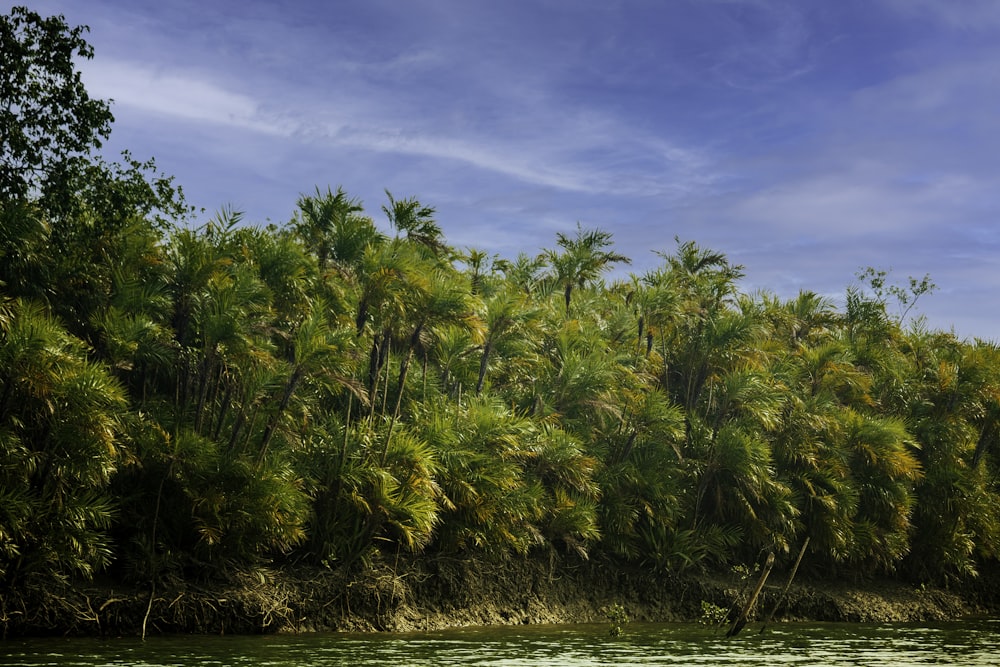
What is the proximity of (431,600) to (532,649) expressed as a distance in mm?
4699

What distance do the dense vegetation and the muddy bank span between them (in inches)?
18.0

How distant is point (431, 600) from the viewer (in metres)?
23.0

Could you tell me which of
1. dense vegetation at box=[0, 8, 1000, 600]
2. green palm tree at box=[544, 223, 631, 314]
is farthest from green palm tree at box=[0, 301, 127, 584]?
green palm tree at box=[544, 223, 631, 314]

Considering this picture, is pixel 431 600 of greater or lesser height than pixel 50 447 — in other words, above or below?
below

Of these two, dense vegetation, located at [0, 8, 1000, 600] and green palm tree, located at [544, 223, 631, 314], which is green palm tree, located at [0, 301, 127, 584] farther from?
green palm tree, located at [544, 223, 631, 314]

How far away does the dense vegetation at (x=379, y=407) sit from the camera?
1900 cm

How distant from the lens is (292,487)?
1962 cm

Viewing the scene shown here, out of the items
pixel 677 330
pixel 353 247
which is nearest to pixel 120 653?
pixel 353 247

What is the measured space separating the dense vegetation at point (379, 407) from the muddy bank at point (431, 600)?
0.46 m

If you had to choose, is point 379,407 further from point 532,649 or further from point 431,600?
point 532,649

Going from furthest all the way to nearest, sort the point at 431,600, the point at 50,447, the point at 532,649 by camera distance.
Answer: the point at 431,600 → the point at 532,649 → the point at 50,447

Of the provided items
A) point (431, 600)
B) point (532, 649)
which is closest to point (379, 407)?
point (431, 600)

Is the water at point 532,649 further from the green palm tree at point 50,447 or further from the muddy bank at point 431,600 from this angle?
the green palm tree at point 50,447

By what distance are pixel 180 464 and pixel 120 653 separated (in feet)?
13.0
